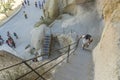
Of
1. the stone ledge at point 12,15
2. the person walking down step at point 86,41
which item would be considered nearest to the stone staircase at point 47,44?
the person walking down step at point 86,41

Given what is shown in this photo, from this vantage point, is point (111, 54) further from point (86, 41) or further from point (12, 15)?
point (12, 15)

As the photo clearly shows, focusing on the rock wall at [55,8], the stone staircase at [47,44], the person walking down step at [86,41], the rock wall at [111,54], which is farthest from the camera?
the rock wall at [55,8]

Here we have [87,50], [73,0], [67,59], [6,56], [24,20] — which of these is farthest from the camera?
[24,20]

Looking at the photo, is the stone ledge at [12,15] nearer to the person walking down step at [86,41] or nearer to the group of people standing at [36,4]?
the group of people standing at [36,4]

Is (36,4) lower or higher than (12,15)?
higher

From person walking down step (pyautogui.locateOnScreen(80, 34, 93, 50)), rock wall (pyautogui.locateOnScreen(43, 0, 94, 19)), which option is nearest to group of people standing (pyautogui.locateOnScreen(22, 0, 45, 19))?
rock wall (pyautogui.locateOnScreen(43, 0, 94, 19))

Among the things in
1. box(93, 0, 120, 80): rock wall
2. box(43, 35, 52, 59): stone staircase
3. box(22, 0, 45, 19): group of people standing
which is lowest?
box(43, 35, 52, 59): stone staircase

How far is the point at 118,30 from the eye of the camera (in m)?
8.78

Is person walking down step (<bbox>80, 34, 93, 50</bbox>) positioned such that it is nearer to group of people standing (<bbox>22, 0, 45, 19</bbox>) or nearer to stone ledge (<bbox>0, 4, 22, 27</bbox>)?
group of people standing (<bbox>22, 0, 45, 19</bbox>)

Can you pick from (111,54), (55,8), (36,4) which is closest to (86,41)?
(111,54)

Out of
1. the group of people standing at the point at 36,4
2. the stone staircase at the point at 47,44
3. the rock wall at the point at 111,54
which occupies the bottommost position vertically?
the stone staircase at the point at 47,44

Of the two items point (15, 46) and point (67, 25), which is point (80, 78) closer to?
point (67, 25)

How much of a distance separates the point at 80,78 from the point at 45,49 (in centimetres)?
1100

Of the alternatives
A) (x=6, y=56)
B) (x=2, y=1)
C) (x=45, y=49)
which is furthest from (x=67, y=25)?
(x=2, y=1)
